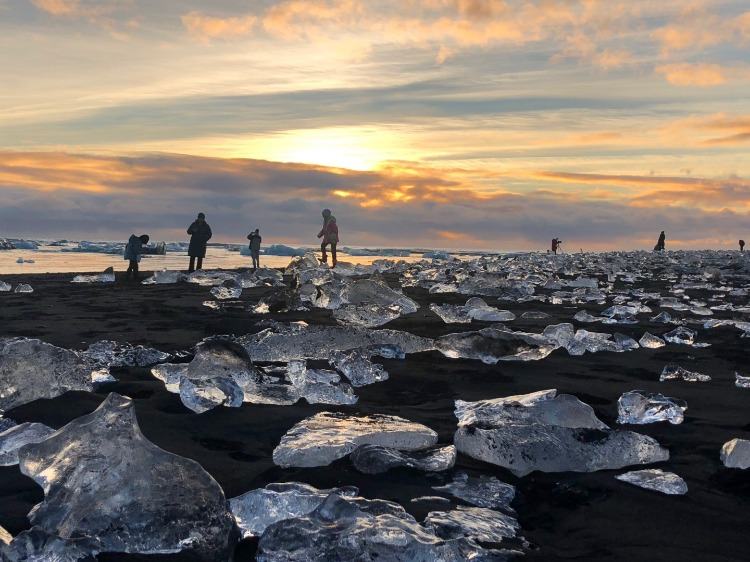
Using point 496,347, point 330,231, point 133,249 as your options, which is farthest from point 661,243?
point 496,347

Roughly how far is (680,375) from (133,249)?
11.6 metres

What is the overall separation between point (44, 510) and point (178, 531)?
451 mm

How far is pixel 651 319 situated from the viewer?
6715 mm

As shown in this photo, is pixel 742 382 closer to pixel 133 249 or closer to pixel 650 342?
pixel 650 342

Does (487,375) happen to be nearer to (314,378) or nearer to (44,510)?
(314,378)

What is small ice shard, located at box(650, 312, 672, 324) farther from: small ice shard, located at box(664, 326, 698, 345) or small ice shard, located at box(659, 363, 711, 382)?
small ice shard, located at box(659, 363, 711, 382)

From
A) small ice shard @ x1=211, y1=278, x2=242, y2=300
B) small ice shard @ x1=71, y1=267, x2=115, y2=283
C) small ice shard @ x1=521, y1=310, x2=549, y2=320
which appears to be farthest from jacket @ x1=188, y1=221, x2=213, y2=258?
small ice shard @ x1=521, y1=310, x2=549, y2=320

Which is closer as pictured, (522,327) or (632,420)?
(632,420)

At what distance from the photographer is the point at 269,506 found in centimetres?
197

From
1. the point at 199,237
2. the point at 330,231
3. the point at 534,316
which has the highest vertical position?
the point at 330,231

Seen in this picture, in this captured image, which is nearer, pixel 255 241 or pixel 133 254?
pixel 133 254

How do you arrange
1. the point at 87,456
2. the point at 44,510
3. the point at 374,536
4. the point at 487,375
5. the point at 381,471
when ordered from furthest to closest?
the point at 487,375
the point at 381,471
the point at 87,456
the point at 44,510
the point at 374,536

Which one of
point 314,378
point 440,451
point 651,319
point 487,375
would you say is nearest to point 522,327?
point 651,319

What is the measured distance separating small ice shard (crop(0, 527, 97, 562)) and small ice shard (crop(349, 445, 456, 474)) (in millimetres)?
981
